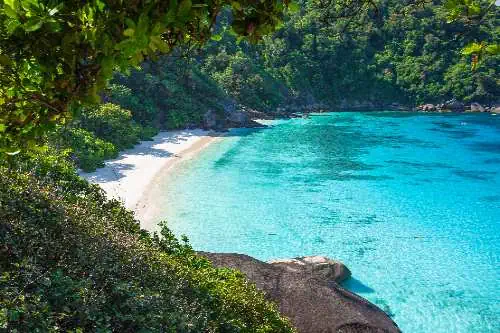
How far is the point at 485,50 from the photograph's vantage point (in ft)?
11.5

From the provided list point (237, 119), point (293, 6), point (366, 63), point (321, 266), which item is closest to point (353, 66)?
point (366, 63)

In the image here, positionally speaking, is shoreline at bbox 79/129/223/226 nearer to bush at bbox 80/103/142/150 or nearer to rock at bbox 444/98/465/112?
bush at bbox 80/103/142/150

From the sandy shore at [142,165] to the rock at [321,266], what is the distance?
22.8 feet

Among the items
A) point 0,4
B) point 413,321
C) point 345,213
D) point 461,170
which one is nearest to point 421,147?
point 461,170

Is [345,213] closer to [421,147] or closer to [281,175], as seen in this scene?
[281,175]

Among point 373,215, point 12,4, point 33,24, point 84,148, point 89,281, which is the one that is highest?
point 12,4

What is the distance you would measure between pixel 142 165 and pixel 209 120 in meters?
24.1

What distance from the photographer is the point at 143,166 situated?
3309 centimetres

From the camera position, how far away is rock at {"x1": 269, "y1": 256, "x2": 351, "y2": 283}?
675 inches

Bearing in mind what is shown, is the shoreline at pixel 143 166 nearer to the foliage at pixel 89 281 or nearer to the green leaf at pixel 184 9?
the foliage at pixel 89 281

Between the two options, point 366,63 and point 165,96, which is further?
point 366,63

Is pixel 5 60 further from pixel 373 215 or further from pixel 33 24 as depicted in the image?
pixel 373 215

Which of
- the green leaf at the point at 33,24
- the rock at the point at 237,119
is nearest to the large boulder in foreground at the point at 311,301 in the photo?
the green leaf at the point at 33,24

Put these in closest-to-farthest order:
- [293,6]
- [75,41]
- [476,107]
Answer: [75,41] < [293,6] < [476,107]
